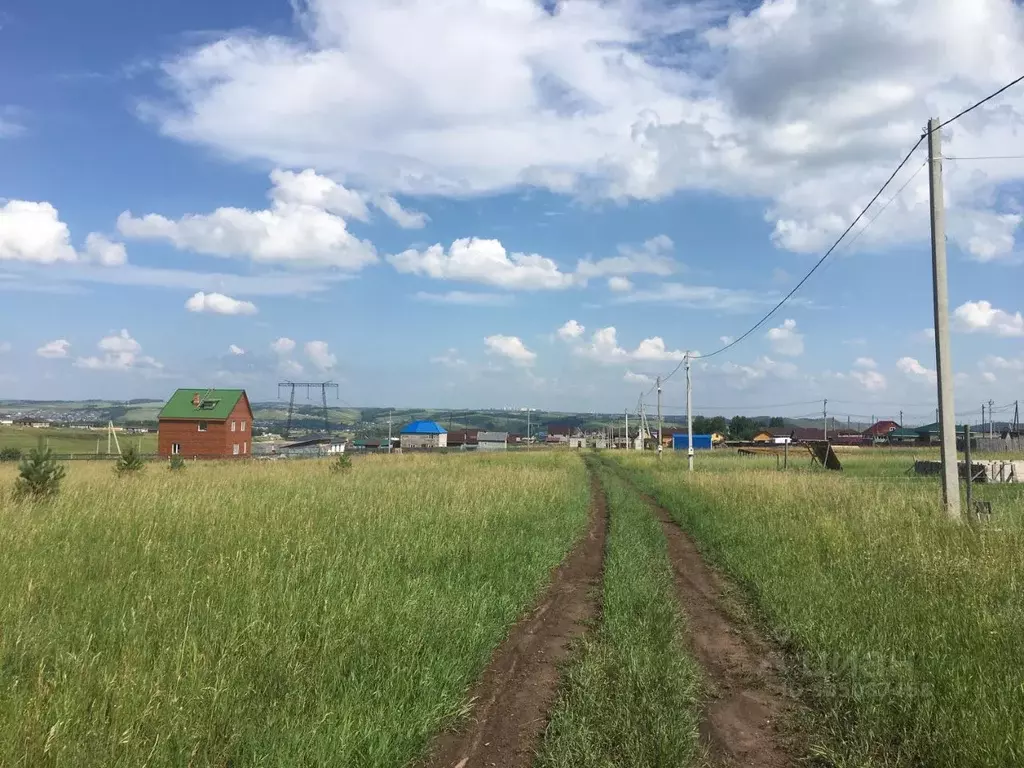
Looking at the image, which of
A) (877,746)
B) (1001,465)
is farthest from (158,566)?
(1001,465)

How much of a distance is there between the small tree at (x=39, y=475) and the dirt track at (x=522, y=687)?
9.91 metres

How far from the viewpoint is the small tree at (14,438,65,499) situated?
12758 mm

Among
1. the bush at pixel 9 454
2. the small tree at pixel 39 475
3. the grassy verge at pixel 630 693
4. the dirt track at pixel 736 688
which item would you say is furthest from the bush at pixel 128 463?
the bush at pixel 9 454

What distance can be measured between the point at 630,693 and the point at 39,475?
43.2 feet

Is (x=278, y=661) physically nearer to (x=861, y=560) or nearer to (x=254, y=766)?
(x=254, y=766)

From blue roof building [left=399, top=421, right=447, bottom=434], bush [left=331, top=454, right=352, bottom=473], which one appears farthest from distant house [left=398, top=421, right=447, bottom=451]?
bush [left=331, top=454, right=352, bottom=473]

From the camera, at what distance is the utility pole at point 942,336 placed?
450 inches

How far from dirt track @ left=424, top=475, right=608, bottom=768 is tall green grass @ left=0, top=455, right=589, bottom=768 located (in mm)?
167

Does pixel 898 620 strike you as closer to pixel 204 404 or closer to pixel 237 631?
pixel 237 631

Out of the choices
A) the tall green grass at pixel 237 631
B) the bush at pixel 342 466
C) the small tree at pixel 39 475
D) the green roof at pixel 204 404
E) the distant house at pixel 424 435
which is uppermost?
the green roof at pixel 204 404

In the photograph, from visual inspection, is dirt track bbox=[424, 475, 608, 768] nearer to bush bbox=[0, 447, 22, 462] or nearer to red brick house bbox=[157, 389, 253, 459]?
bush bbox=[0, 447, 22, 462]

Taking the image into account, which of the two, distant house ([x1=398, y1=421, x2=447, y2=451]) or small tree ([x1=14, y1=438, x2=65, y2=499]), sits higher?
small tree ([x1=14, y1=438, x2=65, y2=499])

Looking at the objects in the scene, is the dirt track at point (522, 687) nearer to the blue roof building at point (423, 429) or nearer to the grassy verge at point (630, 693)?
the grassy verge at point (630, 693)

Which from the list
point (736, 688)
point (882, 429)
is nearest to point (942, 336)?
point (736, 688)
